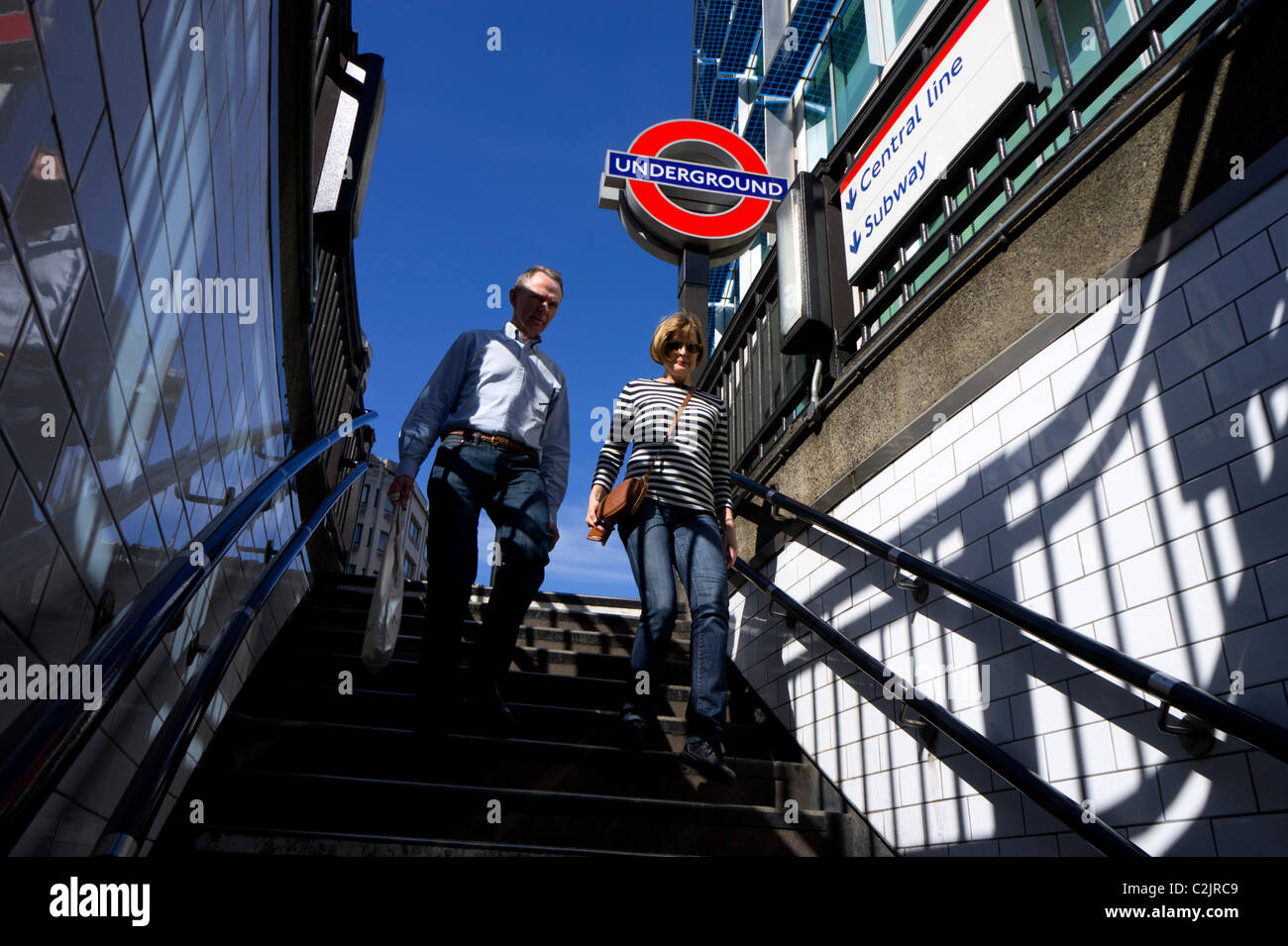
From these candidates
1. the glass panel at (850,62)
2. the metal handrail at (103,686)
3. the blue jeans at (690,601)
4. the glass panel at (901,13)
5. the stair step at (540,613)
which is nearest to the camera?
the metal handrail at (103,686)

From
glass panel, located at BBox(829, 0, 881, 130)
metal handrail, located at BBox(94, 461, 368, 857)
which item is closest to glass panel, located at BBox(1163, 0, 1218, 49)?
metal handrail, located at BBox(94, 461, 368, 857)

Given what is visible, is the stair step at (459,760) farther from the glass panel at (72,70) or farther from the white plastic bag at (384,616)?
the glass panel at (72,70)

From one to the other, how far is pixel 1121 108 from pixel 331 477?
4.20 m


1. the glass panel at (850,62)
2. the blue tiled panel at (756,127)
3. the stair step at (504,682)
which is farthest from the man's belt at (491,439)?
the blue tiled panel at (756,127)

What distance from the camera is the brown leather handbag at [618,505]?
285 centimetres

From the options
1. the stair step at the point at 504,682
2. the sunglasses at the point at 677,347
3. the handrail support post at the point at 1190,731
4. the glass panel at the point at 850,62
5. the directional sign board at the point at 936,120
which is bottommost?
the handrail support post at the point at 1190,731

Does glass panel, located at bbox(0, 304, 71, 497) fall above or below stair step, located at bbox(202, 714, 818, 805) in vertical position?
above

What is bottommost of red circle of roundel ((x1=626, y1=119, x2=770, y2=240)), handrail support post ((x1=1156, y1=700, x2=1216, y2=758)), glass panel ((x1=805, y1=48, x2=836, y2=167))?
handrail support post ((x1=1156, y1=700, x2=1216, y2=758))

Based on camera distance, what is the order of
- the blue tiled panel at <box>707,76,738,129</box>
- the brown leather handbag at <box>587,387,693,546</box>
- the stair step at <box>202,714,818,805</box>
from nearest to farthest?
the stair step at <box>202,714,818,805</box>
the brown leather handbag at <box>587,387,693,546</box>
the blue tiled panel at <box>707,76,738,129</box>

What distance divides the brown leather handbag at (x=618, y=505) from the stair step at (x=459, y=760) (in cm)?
72

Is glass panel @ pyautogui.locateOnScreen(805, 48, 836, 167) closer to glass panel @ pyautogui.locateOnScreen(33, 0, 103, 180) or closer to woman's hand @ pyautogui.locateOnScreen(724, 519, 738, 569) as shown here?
woman's hand @ pyautogui.locateOnScreen(724, 519, 738, 569)

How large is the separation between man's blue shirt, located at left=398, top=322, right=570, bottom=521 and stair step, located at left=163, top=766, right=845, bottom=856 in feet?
3.03

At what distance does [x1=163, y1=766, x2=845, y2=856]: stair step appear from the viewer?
222 centimetres

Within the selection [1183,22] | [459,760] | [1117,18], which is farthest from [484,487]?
[1117,18]
